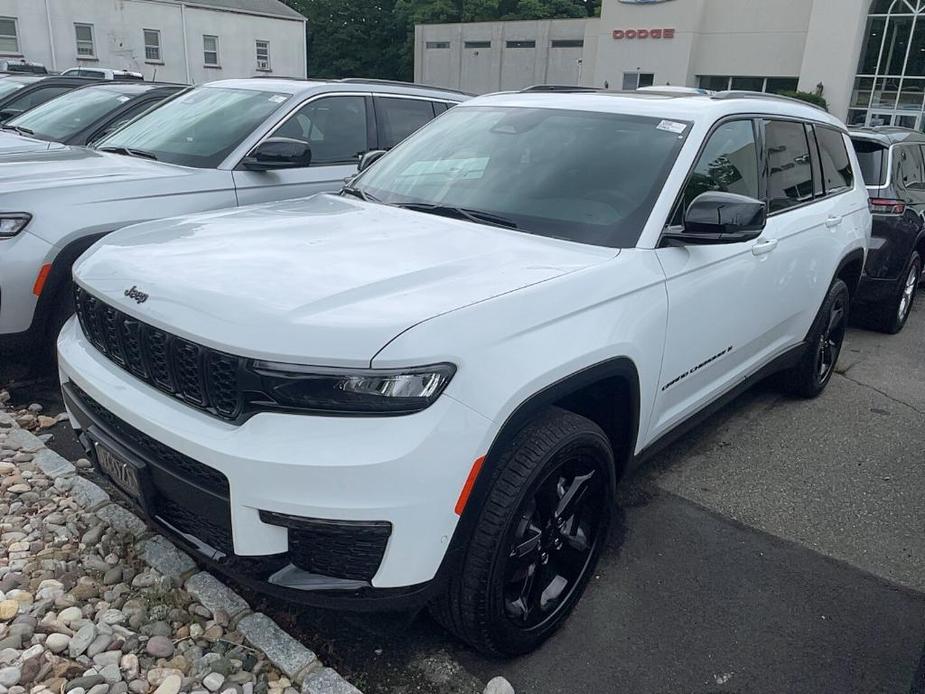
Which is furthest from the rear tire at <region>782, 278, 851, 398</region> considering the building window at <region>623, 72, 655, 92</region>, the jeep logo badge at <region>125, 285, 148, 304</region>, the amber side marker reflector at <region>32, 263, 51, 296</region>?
the building window at <region>623, 72, 655, 92</region>

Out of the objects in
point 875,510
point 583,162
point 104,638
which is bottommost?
point 875,510

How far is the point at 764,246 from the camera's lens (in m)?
3.70

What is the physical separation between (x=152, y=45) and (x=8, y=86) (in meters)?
28.9

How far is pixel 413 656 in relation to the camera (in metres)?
2.65

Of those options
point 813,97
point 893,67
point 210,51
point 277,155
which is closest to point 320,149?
point 277,155

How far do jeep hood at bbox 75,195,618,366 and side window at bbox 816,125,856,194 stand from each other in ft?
8.54

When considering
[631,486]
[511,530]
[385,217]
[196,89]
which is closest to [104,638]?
[511,530]

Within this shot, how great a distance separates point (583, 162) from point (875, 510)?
2237 mm

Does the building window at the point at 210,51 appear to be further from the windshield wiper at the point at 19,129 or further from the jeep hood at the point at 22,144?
the jeep hood at the point at 22,144

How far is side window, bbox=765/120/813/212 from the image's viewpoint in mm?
4020

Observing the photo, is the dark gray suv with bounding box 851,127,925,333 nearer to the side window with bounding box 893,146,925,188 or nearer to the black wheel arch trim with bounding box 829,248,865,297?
the side window with bounding box 893,146,925,188

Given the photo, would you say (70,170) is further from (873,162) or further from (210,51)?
(210,51)

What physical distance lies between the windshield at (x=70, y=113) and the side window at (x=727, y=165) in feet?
18.6

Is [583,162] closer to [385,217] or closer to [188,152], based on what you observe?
[385,217]
